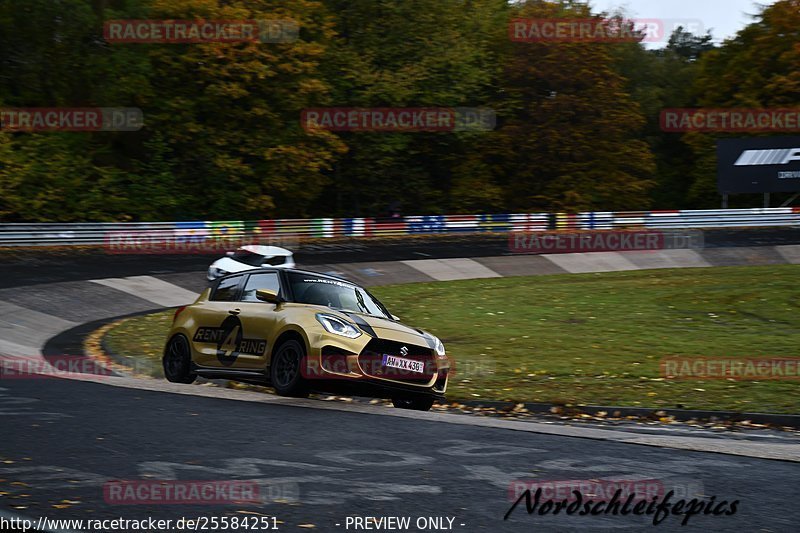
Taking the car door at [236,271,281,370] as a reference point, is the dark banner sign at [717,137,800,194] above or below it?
above

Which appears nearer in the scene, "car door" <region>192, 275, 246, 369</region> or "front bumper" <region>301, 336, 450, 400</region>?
"front bumper" <region>301, 336, 450, 400</region>

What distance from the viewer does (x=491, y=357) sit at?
1709 centimetres

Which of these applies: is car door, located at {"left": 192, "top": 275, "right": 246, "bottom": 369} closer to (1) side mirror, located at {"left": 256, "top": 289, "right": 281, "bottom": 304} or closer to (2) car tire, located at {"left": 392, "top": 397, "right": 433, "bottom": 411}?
(1) side mirror, located at {"left": 256, "top": 289, "right": 281, "bottom": 304}

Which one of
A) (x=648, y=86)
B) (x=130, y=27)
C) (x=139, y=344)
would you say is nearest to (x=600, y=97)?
(x=648, y=86)

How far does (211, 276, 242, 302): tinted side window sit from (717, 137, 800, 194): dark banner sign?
143 feet

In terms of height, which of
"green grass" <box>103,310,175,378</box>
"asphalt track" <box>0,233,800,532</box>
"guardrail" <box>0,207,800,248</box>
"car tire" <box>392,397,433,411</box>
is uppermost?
"guardrail" <box>0,207,800,248</box>

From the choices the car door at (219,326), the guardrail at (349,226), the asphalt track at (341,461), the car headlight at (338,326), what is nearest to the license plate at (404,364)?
the car headlight at (338,326)

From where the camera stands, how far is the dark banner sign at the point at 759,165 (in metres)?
51.9

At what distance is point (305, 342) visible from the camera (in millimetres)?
11031

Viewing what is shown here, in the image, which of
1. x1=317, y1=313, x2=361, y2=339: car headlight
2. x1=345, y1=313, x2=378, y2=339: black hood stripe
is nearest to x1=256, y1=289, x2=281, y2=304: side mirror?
x1=317, y1=313, x2=361, y2=339: car headlight

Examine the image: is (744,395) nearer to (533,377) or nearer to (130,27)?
(533,377)

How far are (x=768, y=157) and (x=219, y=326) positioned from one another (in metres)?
45.2

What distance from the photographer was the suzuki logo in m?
51.9

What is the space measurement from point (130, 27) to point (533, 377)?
3629cm
